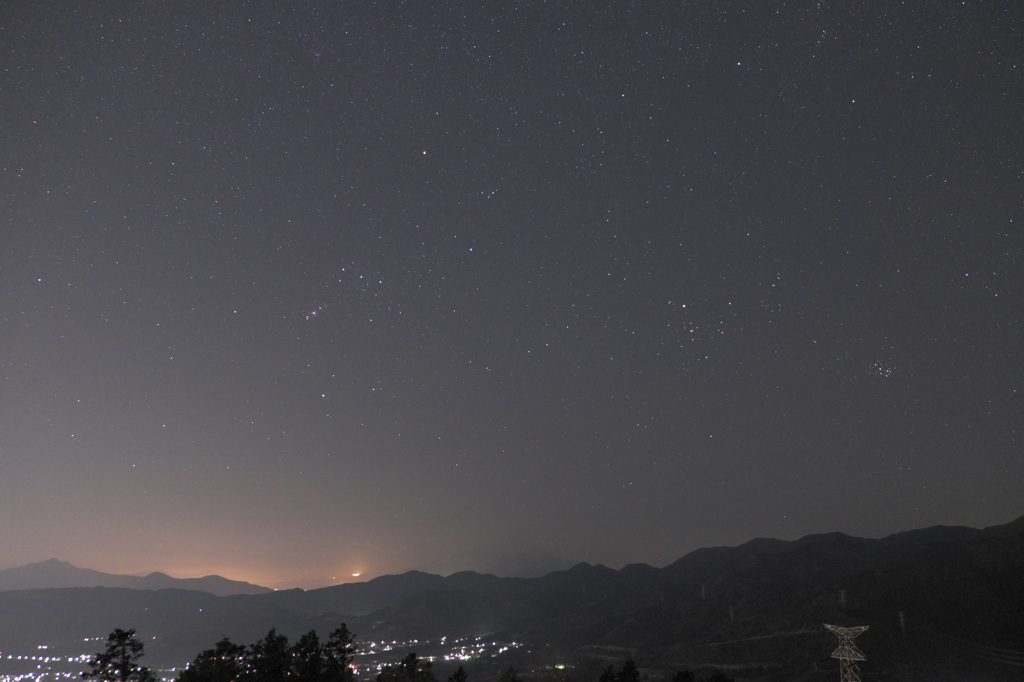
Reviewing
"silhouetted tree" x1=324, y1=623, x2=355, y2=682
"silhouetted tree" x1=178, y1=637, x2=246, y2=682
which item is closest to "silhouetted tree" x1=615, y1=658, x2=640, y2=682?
"silhouetted tree" x1=324, y1=623, x2=355, y2=682

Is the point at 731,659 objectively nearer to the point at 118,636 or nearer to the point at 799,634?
the point at 799,634

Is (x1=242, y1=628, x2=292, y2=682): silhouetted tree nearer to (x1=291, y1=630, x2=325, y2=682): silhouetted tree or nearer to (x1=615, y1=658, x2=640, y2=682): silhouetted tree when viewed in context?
(x1=291, y1=630, x2=325, y2=682): silhouetted tree

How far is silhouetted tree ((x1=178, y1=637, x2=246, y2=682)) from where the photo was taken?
4300 centimetres

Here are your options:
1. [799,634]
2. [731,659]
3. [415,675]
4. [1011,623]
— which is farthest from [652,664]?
[415,675]

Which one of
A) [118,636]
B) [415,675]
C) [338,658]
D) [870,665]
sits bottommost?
[870,665]

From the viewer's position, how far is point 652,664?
19538 centimetres

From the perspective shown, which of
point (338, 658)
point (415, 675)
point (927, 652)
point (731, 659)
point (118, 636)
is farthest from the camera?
point (731, 659)

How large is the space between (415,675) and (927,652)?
150 metres

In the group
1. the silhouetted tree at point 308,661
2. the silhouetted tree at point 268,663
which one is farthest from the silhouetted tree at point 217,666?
the silhouetted tree at point 308,661

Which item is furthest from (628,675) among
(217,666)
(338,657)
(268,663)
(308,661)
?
(217,666)

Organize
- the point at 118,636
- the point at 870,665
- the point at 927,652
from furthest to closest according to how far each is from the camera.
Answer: the point at 927,652
the point at 870,665
the point at 118,636

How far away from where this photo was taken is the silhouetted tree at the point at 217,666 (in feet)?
141

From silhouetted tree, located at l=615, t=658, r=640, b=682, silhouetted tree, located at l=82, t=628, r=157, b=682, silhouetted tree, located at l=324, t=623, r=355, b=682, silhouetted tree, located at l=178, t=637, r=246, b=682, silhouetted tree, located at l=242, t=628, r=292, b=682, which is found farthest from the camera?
silhouetted tree, located at l=615, t=658, r=640, b=682

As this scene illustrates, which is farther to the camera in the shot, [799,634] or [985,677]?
[799,634]
